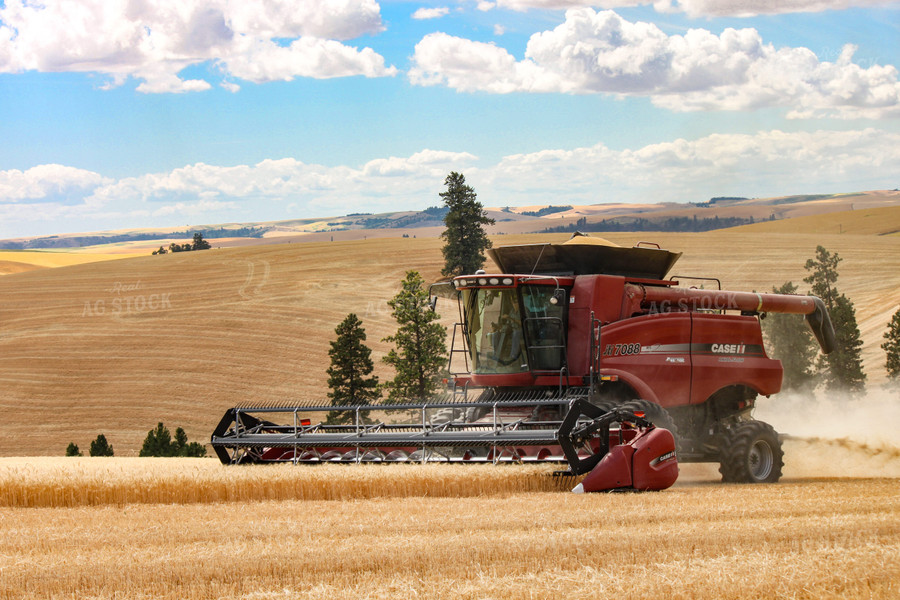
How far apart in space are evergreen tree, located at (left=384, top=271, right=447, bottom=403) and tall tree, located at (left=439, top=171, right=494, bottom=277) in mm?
16908

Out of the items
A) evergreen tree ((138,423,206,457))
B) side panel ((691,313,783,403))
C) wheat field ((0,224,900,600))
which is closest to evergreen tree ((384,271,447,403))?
evergreen tree ((138,423,206,457))

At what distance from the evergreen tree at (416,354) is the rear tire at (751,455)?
2640 centimetres

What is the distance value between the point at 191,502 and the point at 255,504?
1.01 m

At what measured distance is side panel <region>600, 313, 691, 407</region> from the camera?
13.0m

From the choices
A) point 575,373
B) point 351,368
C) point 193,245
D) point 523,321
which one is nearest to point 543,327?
point 523,321

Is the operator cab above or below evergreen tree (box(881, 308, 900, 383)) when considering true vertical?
above

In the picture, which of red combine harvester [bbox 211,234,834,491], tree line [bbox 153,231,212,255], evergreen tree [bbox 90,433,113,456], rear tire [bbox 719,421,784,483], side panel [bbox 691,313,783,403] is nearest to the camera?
red combine harvester [bbox 211,234,834,491]

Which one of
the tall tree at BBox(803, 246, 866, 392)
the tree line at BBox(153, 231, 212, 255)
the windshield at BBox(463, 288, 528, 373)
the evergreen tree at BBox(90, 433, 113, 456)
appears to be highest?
the tree line at BBox(153, 231, 212, 255)

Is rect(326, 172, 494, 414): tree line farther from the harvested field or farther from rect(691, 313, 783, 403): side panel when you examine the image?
the harvested field

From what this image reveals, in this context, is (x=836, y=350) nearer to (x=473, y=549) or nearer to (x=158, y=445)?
(x=158, y=445)

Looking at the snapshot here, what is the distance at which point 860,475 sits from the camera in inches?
570

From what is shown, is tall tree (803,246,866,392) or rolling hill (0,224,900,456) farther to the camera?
rolling hill (0,224,900,456)

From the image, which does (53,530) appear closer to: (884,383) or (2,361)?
(884,383)

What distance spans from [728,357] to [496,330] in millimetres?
3940
